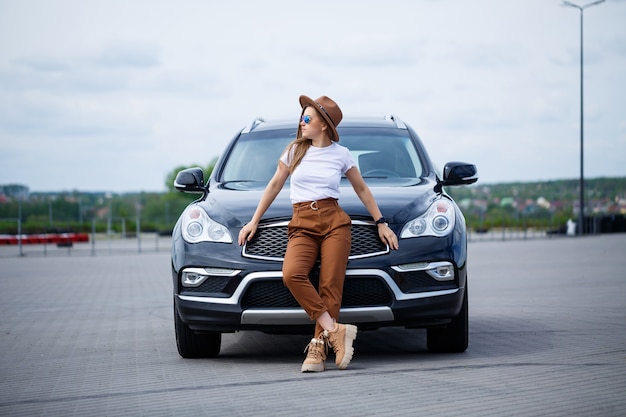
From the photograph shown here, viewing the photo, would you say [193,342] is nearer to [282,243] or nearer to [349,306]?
[282,243]

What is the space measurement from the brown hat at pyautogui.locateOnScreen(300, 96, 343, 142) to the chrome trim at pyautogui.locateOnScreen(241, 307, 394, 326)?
1128 millimetres

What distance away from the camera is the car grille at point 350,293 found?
6.34 meters

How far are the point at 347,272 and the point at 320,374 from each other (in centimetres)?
66

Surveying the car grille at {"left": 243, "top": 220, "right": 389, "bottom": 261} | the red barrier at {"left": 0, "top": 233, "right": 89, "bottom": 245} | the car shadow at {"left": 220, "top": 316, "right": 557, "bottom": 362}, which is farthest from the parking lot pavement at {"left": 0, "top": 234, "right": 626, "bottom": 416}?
the red barrier at {"left": 0, "top": 233, "right": 89, "bottom": 245}

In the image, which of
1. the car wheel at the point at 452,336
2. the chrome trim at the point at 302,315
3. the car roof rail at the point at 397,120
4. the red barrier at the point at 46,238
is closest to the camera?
the chrome trim at the point at 302,315

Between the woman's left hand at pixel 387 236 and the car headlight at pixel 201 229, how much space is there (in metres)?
0.97

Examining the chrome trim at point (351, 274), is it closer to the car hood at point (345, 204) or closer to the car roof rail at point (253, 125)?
the car hood at point (345, 204)

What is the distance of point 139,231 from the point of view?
38.4 m

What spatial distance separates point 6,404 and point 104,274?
15.2m

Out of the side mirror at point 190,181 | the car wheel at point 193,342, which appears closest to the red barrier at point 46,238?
the side mirror at point 190,181

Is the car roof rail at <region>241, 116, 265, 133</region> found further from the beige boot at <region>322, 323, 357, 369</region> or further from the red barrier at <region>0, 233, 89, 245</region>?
the red barrier at <region>0, 233, 89, 245</region>

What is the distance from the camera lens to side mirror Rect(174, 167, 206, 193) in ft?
24.2

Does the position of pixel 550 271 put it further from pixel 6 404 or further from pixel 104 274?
pixel 6 404

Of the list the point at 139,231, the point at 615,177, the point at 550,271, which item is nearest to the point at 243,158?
the point at 550,271
